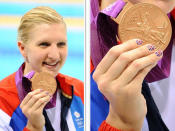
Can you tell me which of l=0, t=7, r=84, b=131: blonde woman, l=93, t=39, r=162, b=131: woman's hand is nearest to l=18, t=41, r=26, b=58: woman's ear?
l=0, t=7, r=84, b=131: blonde woman

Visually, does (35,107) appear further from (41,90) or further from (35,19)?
(35,19)

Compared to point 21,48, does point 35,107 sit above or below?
below

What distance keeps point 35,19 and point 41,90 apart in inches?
12.4

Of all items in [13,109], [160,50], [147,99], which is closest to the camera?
[160,50]

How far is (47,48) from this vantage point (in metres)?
1.17

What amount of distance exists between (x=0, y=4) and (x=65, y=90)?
0.50 m

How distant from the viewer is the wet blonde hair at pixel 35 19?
118 centimetres

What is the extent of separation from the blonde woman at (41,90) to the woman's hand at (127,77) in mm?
348

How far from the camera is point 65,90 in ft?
3.94

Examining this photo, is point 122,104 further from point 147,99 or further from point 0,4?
point 0,4

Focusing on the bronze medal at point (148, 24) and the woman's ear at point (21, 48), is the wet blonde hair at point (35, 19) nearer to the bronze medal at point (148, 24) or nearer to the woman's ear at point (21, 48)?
the woman's ear at point (21, 48)

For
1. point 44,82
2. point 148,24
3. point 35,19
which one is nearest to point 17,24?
point 35,19

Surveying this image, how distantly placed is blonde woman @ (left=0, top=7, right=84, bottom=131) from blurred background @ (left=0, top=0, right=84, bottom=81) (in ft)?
0.09

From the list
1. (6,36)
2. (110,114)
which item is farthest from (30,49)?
(110,114)
